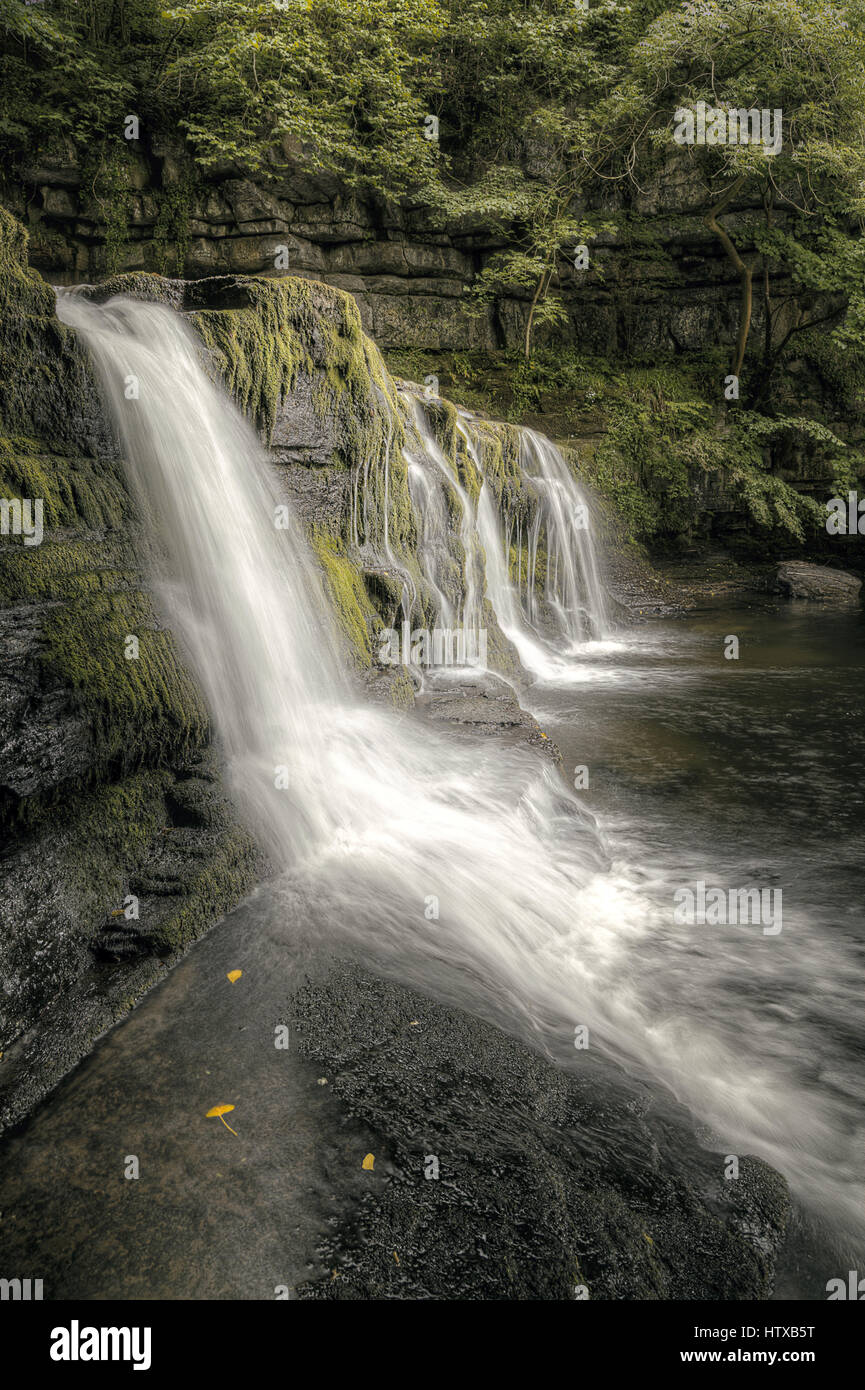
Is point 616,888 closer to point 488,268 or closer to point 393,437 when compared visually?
point 393,437

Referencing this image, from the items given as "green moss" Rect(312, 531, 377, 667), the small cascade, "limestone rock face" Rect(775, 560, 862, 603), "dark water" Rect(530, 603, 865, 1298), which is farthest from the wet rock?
"limestone rock face" Rect(775, 560, 862, 603)

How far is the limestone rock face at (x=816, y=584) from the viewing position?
15.3m

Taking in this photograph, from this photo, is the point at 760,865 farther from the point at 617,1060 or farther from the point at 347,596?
the point at 347,596

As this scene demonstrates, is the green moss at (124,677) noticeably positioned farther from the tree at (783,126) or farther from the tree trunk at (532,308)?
the tree trunk at (532,308)

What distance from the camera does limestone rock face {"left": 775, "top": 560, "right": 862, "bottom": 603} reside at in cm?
1531

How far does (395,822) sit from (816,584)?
1385 centimetres

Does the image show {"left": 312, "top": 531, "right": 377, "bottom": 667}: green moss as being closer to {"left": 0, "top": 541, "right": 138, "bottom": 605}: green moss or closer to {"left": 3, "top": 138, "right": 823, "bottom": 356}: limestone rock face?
{"left": 0, "top": 541, "right": 138, "bottom": 605}: green moss

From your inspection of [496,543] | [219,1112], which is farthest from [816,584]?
[219,1112]

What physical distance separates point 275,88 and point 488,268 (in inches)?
225

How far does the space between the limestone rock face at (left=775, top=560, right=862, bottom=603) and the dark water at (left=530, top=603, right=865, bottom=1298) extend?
519cm

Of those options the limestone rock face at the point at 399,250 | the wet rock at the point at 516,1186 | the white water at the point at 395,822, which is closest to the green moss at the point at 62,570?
the white water at the point at 395,822

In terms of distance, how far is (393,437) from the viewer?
8336 mm

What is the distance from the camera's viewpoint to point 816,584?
15.5 metres

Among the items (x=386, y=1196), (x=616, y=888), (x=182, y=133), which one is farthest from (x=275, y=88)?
(x=386, y=1196)
